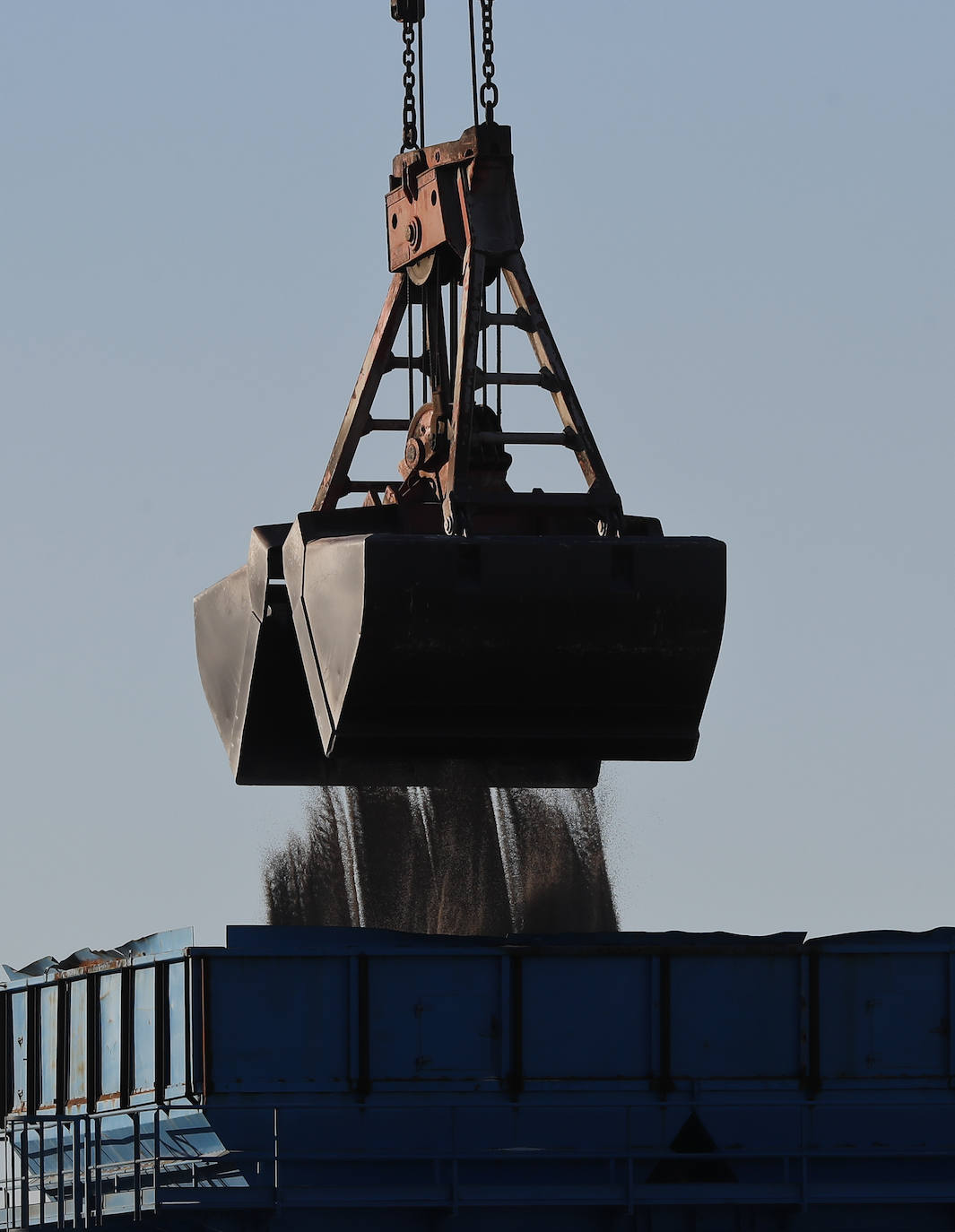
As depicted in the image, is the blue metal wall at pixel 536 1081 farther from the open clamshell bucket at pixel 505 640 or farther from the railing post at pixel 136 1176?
the open clamshell bucket at pixel 505 640

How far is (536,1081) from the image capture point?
20.5 m

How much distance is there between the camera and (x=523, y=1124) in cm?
2038

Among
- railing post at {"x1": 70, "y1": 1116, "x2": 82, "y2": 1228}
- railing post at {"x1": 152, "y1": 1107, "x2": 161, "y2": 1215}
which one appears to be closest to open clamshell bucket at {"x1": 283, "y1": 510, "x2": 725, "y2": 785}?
railing post at {"x1": 152, "y1": 1107, "x2": 161, "y2": 1215}

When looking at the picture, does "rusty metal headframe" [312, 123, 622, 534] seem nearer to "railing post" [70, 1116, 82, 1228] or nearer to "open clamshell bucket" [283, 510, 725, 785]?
"open clamshell bucket" [283, 510, 725, 785]

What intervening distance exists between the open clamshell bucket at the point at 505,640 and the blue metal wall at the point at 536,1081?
66.3 inches

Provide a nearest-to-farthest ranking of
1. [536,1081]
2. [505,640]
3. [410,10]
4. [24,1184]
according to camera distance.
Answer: [505,640] < [536,1081] < [24,1184] < [410,10]

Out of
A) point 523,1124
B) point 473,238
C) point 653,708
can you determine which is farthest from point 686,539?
point 523,1124

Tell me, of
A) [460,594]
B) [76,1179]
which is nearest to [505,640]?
[460,594]

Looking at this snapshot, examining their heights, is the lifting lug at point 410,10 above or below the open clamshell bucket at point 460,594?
above

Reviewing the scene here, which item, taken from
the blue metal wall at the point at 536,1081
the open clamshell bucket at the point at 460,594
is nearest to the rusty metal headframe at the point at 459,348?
the open clamshell bucket at the point at 460,594

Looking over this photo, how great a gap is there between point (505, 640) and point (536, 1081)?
3.43 metres

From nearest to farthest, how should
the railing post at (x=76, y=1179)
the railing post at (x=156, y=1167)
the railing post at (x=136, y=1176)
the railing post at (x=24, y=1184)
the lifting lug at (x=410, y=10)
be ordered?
the railing post at (x=156, y=1167)
the railing post at (x=136, y=1176)
the railing post at (x=76, y=1179)
the railing post at (x=24, y=1184)
the lifting lug at (x=410, y=10)

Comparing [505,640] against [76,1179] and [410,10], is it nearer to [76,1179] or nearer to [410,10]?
[76,1179]

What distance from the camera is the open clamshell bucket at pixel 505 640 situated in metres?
20.1
